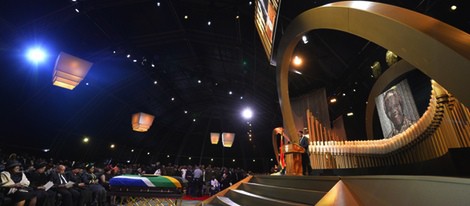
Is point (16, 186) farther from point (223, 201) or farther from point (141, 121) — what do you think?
point (141, 121)

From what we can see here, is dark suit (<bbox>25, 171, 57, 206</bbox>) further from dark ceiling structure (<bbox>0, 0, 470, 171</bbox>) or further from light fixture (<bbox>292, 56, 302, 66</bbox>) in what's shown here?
light fixture (<bbox>292, 56, 302, 66</bbox>)

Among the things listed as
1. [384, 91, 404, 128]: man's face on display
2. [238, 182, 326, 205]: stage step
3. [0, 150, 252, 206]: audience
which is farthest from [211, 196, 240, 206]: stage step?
[384, 91, 404, 128]: man's face on display

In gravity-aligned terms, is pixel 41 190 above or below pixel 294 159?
below

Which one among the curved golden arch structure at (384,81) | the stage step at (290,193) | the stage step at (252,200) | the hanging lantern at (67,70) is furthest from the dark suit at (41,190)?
the curved golden arch structure at (384,81)

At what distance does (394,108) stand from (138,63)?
416 inches

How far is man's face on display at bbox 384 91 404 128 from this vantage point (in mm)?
5556

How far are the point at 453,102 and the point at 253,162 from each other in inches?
754

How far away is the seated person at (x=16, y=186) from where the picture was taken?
12.1ft

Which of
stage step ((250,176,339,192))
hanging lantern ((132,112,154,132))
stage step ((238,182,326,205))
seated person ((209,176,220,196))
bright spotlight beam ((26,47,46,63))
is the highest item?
bright spotlight beam ((26,47,46,63))

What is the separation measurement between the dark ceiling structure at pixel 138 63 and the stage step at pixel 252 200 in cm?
444

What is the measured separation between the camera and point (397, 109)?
18.6 ft

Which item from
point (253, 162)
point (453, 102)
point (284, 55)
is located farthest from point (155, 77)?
point (253, 162)

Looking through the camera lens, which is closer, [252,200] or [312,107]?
[252,200]

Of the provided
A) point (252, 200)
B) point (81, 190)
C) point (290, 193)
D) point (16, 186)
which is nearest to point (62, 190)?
point (81, 190)
